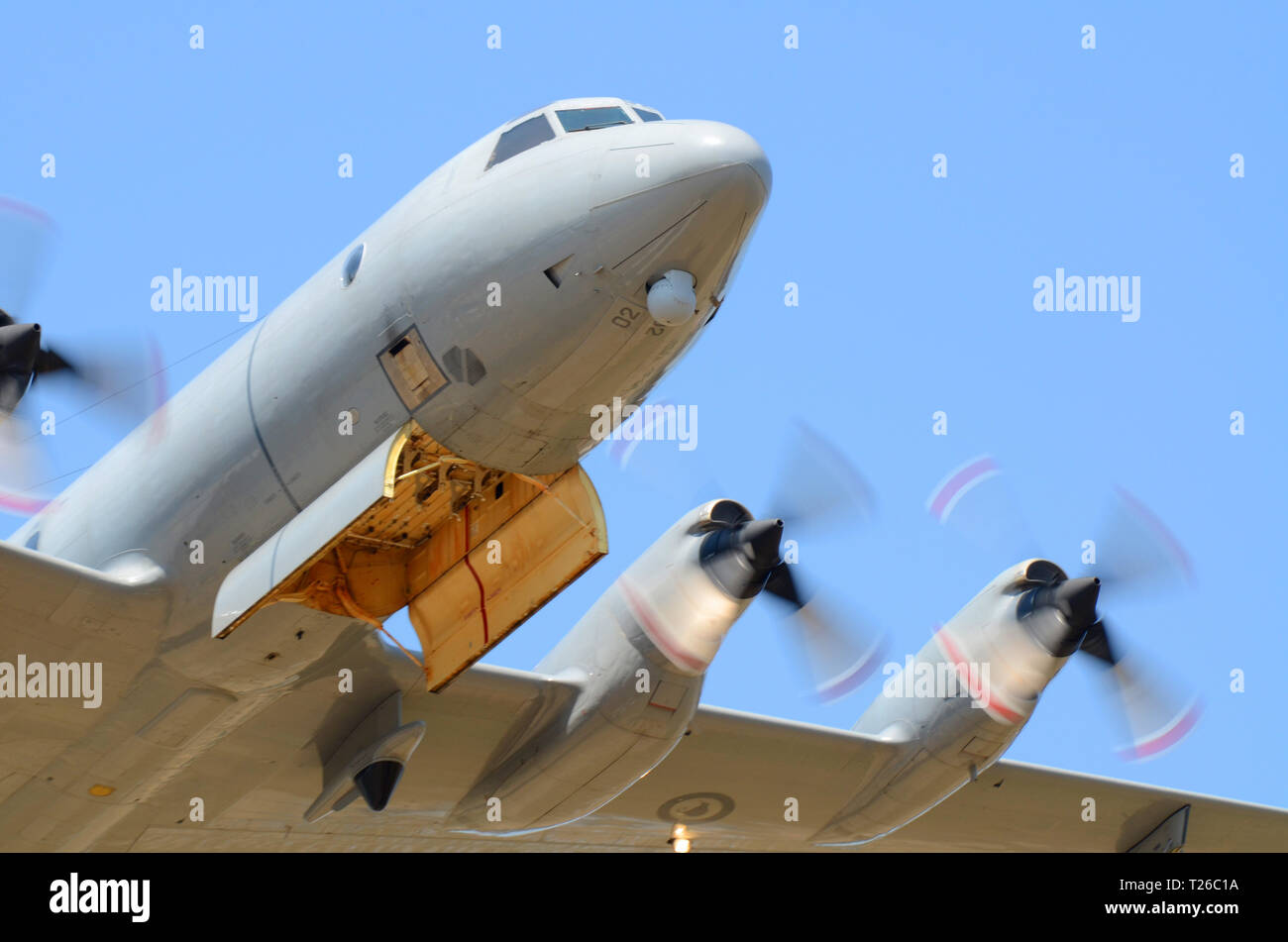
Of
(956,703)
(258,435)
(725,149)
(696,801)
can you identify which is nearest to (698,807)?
(696,801)

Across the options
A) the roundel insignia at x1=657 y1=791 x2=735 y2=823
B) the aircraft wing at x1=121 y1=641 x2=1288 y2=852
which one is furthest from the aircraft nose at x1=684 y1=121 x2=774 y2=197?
the roundel insignia at x1=657 y1=791 x2=735 y2=823

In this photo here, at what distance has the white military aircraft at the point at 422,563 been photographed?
1198 cm

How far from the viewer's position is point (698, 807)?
1855 cm

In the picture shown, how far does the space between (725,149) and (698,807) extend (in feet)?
30.0

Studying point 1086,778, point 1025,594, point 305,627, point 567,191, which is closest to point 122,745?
point 305,627

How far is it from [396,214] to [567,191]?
1812 millimetres

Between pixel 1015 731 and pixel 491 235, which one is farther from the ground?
pixel 491 235

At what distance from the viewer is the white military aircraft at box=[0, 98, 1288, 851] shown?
1198cm

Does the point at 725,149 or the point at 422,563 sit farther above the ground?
the point at 725,149

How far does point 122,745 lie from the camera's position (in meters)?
13.8

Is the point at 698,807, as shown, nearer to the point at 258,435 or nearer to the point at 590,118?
the point at 258,435

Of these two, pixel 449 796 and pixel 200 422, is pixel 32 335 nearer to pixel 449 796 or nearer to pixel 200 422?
pixel 200 422

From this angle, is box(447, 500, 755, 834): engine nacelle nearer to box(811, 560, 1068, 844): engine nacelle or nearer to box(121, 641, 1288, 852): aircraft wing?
box(121, 641, 1288, 852): aircraft wing

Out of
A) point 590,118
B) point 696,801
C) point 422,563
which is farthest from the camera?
point 696,801
